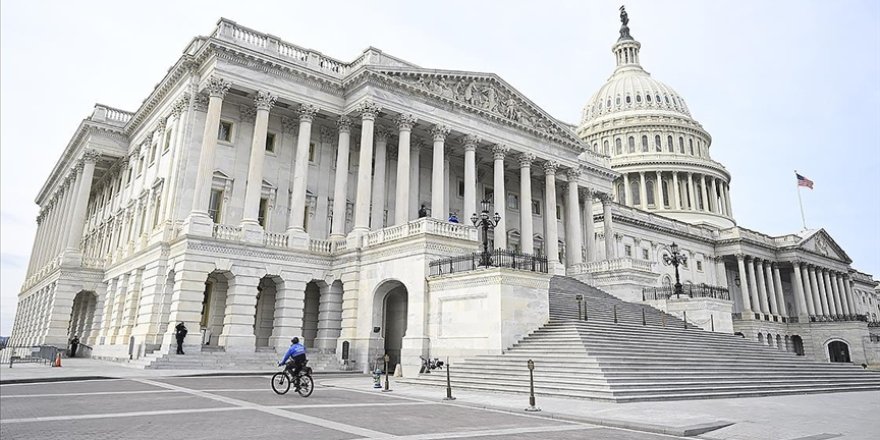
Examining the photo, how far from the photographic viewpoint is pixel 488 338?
76.6ft

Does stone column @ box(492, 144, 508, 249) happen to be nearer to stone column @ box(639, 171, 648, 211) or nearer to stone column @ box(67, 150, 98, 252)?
stone column @ box(67, 150, 98, 252)

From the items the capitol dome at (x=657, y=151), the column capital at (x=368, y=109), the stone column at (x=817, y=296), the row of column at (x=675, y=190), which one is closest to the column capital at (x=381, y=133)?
the column capital at (x=368, y=109)

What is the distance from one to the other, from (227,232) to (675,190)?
266ft

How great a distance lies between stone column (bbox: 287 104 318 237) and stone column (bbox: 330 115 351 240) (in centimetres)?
176

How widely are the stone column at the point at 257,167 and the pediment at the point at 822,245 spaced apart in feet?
254

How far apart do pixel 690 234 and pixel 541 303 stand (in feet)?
196

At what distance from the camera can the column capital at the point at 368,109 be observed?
34594 mm

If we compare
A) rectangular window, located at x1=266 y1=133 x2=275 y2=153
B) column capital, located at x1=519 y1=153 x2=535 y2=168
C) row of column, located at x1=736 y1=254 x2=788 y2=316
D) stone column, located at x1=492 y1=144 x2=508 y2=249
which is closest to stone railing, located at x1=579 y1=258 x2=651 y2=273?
stone column, located at x1=492 y1=144 x2=508 y2=249

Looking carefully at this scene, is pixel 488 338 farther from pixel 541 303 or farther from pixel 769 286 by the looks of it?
pixel 769 286

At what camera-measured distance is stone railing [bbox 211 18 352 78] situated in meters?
32.7

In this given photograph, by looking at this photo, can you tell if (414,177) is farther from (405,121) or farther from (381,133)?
(405,121)

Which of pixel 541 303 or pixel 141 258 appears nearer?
pixel 541 303

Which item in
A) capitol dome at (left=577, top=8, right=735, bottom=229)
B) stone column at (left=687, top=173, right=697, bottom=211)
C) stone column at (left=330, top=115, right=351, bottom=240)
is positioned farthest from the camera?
capitol dome at (left=577, top=8, right=735, bottom=229)

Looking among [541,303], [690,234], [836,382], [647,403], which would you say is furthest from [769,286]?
[647,403]
